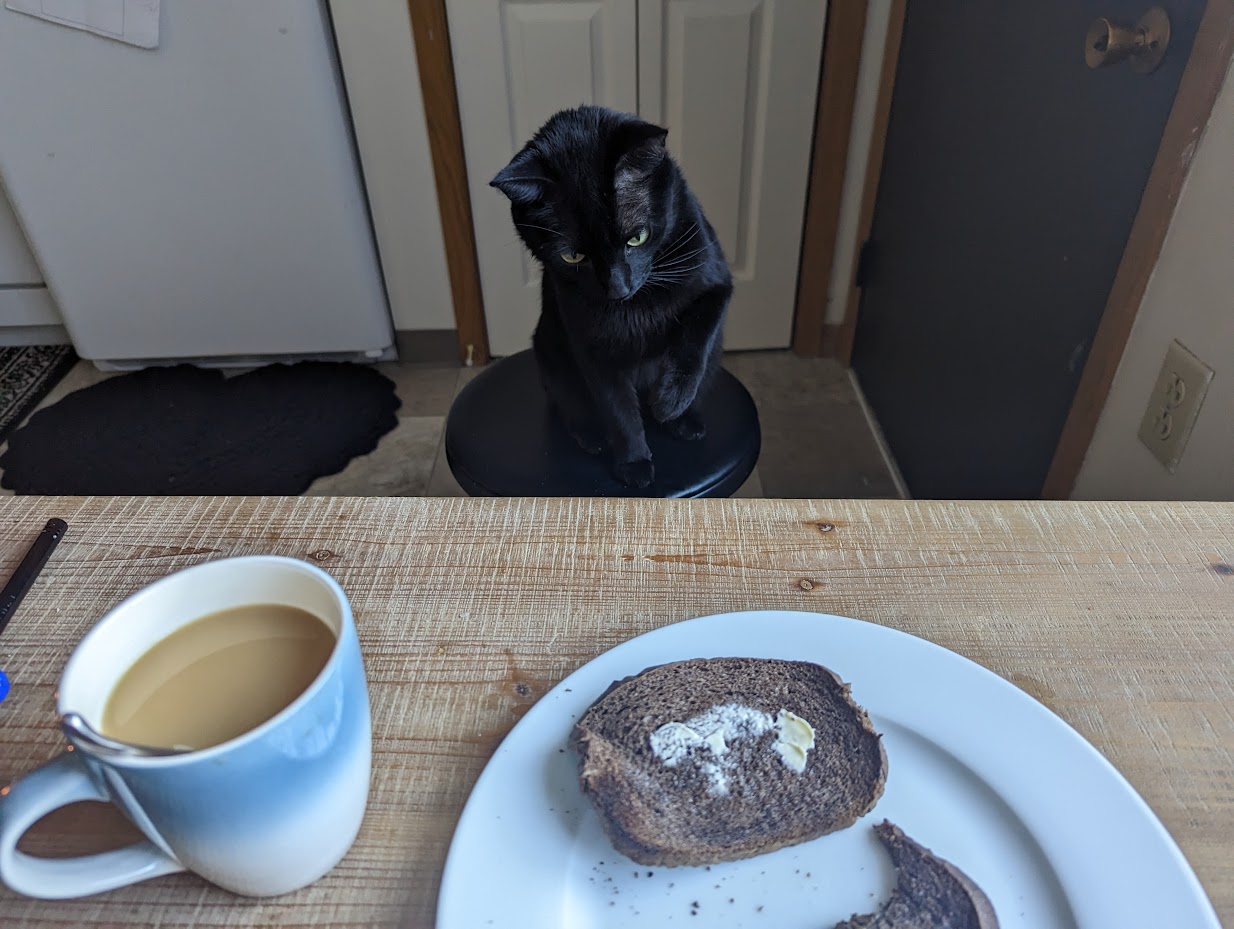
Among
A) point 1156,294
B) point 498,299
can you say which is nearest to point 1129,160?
point 1156,294

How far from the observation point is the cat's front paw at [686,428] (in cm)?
98

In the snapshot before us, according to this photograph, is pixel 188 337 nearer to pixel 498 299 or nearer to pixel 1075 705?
pixel 498 299

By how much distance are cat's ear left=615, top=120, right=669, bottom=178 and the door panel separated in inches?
22.2

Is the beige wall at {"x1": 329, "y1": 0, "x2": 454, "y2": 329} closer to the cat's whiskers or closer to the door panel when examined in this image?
the door panel

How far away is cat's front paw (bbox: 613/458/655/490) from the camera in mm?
905

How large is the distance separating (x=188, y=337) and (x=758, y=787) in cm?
200

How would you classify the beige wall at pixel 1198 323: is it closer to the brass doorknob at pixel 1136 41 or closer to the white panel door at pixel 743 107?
the brass doorknob at pixel 1136 41

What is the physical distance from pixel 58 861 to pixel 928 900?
0.36 metres

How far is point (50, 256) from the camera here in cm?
186

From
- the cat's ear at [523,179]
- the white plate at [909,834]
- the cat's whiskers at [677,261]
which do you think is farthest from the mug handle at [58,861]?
the cat's whiskers at [677,261]

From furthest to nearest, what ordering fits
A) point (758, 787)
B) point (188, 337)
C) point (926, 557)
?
1. point (188, 337)
2. point (926, 557)
3. point (758, 787)

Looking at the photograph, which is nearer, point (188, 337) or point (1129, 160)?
point (1129, 160)

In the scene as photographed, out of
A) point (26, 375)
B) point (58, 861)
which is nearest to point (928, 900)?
point (58, 861)

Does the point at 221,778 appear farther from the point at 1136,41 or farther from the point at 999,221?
the point at 999,221
